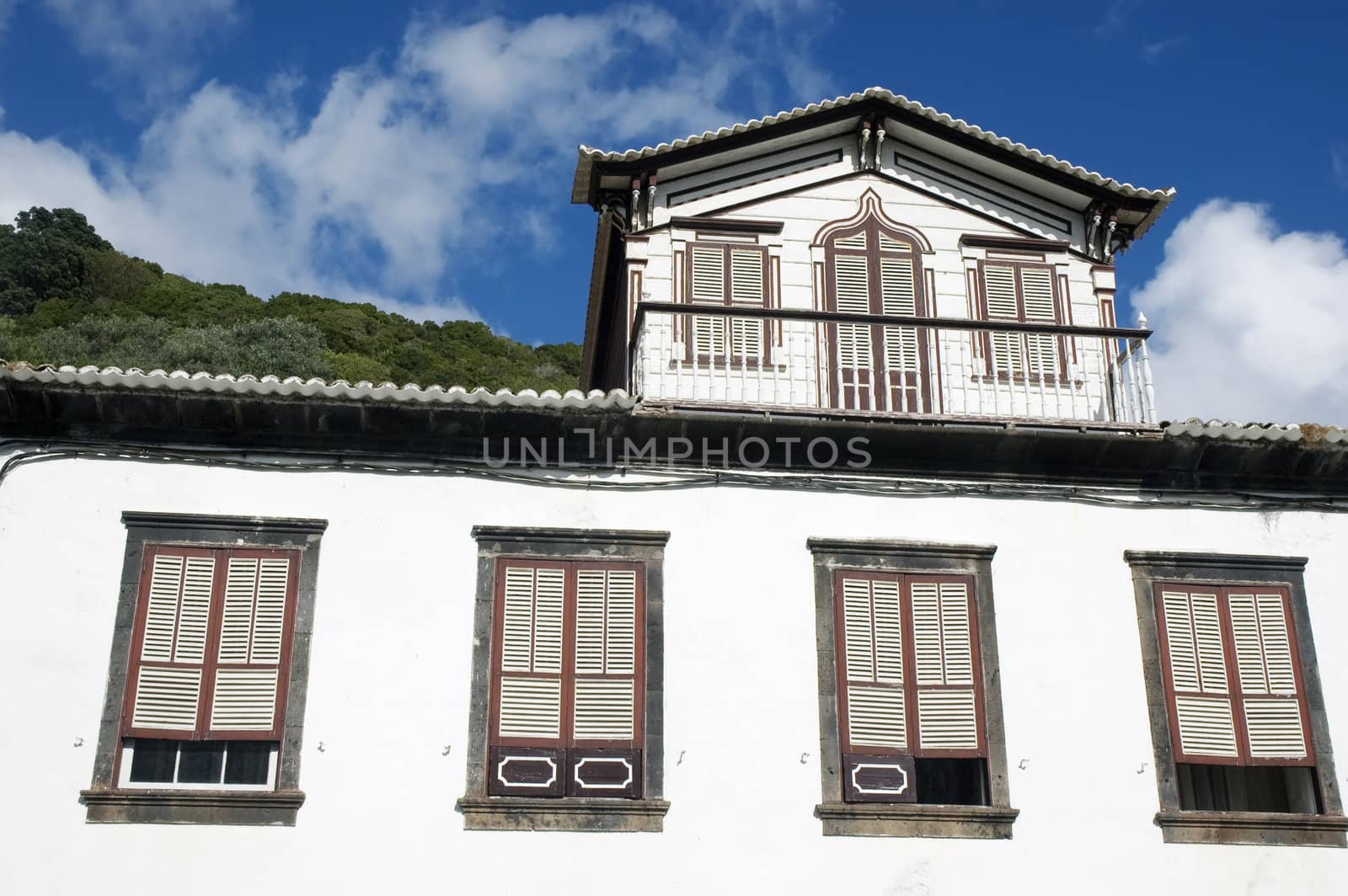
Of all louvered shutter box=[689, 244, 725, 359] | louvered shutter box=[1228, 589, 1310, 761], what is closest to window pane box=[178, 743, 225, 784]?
louvered shutter box=[689, 244, 725, 359]

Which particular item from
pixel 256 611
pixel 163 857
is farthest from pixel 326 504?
pixel 163 857

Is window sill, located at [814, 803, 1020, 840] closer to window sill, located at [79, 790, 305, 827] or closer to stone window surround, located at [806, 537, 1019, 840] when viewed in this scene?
stone window surround, located at [806, 537, 1019, 840]

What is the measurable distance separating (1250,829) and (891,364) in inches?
→ 210

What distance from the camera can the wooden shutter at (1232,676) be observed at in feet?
39.4

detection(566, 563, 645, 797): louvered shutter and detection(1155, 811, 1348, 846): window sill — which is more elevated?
detection(566, 563, 645, 797): louvered shutter

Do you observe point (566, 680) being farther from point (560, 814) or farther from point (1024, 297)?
point (1024, 297)

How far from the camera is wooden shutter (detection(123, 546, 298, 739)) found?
441 inches

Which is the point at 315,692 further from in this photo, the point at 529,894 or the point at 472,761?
the point at 529,894

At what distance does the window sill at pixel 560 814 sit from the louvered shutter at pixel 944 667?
7.80ft

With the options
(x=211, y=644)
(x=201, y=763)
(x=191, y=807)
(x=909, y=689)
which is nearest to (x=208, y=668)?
(x=211, y=644)

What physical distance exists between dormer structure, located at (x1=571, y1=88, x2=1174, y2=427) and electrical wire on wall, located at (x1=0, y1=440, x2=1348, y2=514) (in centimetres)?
119

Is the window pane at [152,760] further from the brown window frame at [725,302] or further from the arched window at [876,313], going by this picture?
the arched window at [876,313]

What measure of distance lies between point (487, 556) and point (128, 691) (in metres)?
3.04

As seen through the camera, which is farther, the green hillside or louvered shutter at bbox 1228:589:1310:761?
the green hillside
